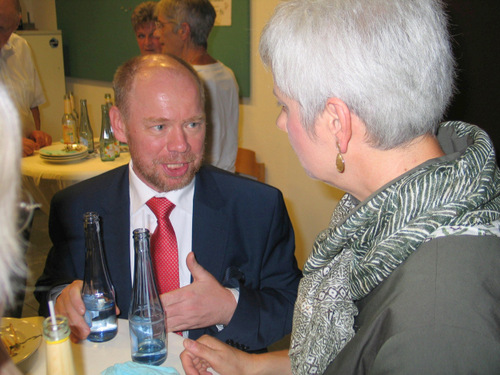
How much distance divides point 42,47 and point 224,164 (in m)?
3.78

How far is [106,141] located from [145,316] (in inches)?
83.7

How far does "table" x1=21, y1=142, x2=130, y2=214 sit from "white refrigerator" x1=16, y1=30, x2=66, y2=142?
2.64m

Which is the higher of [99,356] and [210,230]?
[210,230]

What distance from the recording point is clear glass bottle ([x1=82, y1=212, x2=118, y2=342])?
130 centimetres

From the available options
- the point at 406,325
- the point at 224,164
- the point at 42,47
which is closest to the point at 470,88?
the point at 406,325

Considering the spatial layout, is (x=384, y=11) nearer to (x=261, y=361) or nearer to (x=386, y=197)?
(x=386, y=197)

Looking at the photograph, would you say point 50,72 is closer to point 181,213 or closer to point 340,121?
point 181,213

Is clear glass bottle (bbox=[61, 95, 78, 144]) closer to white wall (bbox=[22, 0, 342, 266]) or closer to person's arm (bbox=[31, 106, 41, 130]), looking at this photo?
person's arm (bbox=[31, 106, 41, 130])

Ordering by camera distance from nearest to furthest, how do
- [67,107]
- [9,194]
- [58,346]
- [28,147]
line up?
[9,194] < [58,346] < [28,147] < [67,107]

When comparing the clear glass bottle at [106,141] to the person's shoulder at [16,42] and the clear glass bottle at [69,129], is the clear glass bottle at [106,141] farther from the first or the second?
the person's shoulder at [16,42]

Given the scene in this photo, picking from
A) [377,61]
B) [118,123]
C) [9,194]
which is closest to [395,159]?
[377,61]

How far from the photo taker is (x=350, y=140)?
0.96 m

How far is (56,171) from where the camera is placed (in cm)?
296

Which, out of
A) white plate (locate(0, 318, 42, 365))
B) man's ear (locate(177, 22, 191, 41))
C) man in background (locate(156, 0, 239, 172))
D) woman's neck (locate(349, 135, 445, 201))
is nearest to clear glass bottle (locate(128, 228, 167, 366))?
white plate (locate(0, 318, 42, 365))
